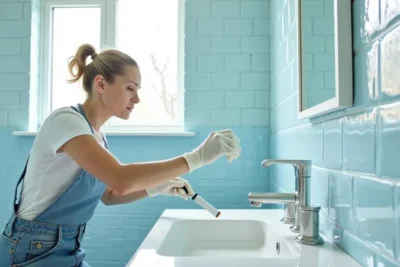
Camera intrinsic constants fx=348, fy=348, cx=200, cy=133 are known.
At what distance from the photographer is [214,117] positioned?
1.88m

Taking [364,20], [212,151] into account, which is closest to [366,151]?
[364,20]

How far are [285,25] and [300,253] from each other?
0.97 metres

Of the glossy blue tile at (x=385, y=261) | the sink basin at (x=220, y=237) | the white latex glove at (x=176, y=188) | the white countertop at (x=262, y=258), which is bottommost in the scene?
the sink basin at (x=220, y=237)

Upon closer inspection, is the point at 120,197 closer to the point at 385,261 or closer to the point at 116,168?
the point at 116,168

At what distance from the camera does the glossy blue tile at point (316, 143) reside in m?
0.93

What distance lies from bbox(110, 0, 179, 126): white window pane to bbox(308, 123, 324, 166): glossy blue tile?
3.65ft

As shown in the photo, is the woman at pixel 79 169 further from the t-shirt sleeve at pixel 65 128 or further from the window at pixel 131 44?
the window at pixel 131 44

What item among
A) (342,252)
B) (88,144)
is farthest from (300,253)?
Result: (88,144)

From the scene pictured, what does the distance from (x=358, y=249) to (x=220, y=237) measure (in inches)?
23.6

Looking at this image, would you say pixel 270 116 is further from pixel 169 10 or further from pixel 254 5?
pixel 169 10

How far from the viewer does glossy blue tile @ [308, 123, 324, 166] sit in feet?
3.04

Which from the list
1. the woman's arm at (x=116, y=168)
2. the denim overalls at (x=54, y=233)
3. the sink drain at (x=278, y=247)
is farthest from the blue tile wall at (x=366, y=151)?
the denim overalls at (x=54, y=233)

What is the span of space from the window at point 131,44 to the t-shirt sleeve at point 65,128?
0.98 meters

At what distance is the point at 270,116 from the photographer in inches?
72.9
